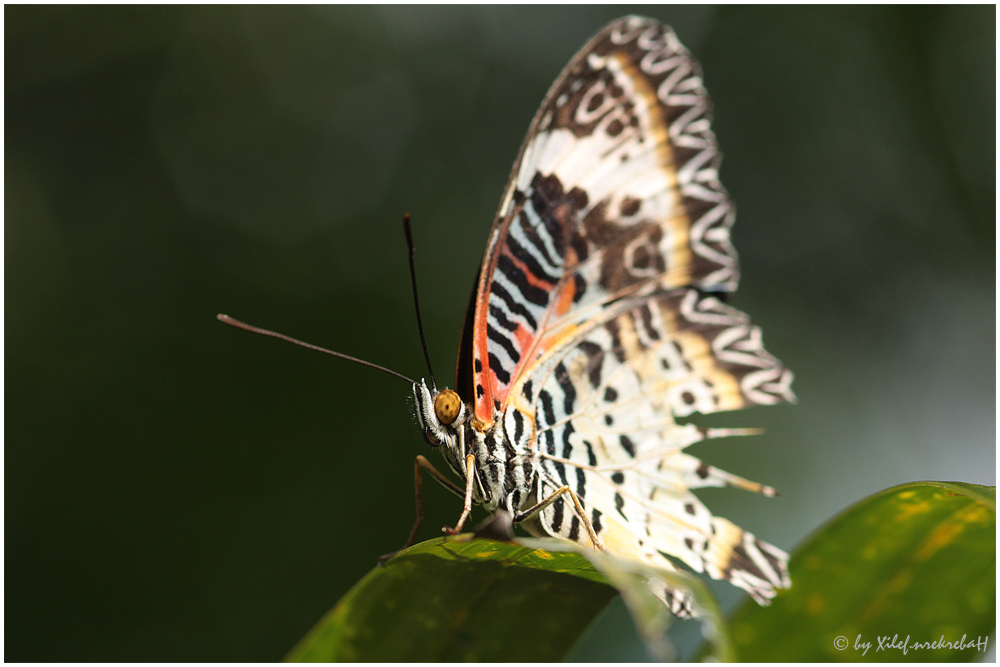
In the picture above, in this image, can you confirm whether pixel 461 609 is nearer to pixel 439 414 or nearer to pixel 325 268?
pixel 439 414

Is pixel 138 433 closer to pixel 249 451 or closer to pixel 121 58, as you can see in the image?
pixel 249 451

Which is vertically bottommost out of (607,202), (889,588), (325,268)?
(889,588)

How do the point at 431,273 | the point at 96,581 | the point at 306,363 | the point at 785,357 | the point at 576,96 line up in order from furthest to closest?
the point at 785,357 < the point at 431,273 < the point at 306,363 < the point at 96,581 < the point at 576,96

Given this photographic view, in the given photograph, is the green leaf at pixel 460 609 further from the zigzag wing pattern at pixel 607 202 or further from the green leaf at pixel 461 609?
the zigzag wing pattern at pixel 607 202

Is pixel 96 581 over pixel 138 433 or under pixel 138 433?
under

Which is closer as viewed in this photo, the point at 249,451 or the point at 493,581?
the point at 493,581

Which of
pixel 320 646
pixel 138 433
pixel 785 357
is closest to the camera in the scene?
pixel 320 646

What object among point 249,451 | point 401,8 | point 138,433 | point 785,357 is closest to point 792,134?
point 785,357

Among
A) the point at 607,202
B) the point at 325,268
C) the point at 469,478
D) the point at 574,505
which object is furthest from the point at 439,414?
the point at 325,268
